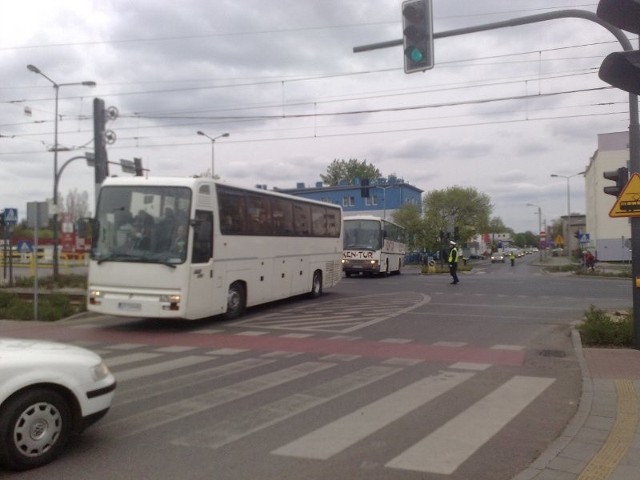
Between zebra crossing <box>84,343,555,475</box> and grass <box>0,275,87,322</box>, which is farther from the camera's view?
grass <box>0,275,87,322</box>

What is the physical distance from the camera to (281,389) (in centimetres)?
782

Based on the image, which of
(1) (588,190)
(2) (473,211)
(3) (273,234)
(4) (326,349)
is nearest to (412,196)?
(2) (473,211)

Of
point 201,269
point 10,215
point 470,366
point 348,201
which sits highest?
point 348,201

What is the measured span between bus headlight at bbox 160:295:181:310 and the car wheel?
24.5 ft

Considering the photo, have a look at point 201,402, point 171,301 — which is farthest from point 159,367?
point 171,301

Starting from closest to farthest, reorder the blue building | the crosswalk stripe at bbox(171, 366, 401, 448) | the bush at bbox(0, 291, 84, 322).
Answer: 1. the crosswalk stripe at bbox(171, 366, 401, 448)
2. the bush at bbox(0, 291, 84, 322)
3. the blue building

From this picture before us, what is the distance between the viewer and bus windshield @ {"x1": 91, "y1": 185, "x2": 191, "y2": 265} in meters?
12.9

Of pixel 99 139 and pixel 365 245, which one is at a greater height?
pixel 99 139

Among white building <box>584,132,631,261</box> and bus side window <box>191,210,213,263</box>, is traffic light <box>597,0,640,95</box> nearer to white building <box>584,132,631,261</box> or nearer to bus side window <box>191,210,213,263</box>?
bus side window <box>191,210,213,263</box>

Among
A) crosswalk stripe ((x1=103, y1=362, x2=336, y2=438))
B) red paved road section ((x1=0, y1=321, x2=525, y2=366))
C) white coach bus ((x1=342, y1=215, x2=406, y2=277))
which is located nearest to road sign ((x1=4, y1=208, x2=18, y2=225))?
red paved road section ((x1=0, y1=321, x2=525, y2=366))

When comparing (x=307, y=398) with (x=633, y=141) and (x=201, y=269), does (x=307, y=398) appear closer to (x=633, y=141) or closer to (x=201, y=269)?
(x=201, y=269)

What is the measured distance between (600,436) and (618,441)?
20 cm

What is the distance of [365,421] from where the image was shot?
21.0ft

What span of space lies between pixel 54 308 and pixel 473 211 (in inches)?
2982
